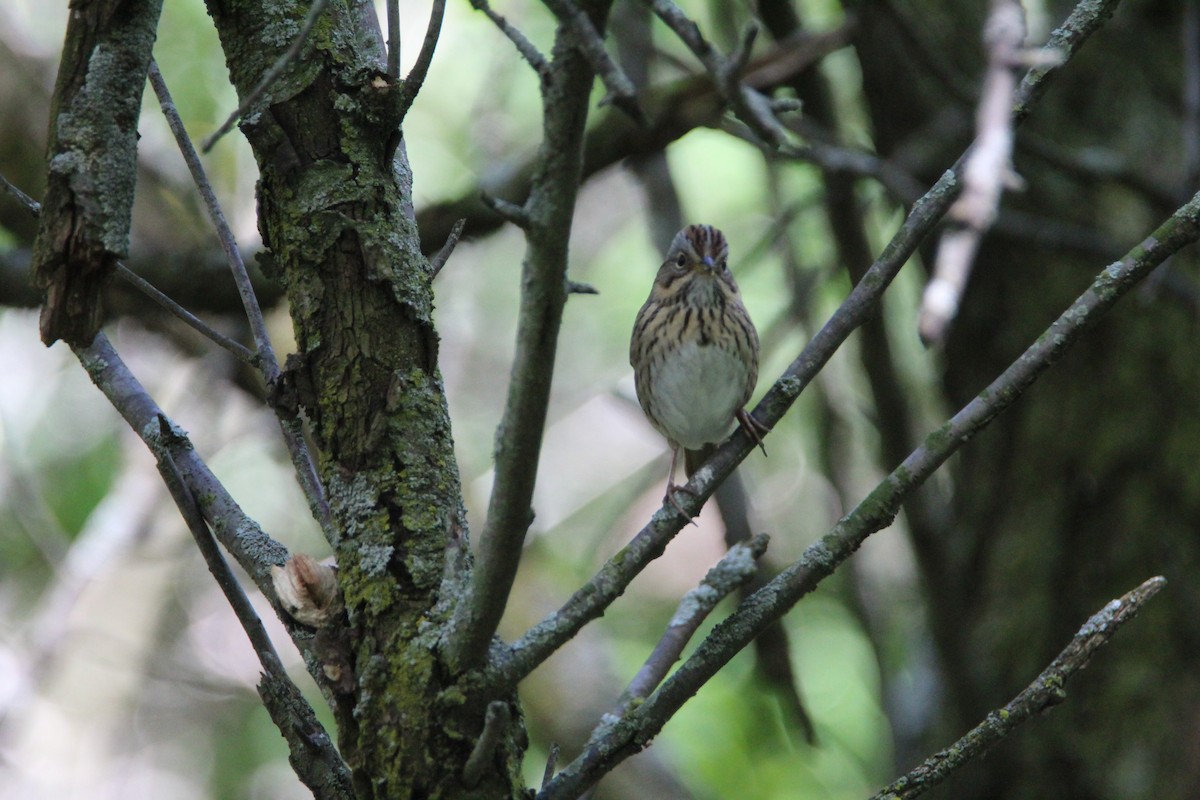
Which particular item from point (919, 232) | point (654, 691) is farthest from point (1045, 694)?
point (919, 232)

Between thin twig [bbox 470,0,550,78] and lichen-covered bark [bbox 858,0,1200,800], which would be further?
lichen-covered bark [bbox 858,0,1200,800]

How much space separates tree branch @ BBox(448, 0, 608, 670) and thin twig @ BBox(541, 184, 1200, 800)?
14.6 inches

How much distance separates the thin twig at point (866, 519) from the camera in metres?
1.97

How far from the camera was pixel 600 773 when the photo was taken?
78.5 inches

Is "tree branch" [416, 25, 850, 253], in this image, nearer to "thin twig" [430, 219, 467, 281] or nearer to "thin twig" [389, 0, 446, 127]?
"thin twig" [430, 219, 467, 281]

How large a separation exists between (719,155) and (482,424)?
288cm

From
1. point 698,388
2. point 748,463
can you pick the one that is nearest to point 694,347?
point 698,388

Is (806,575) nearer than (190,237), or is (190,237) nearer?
(806,575)

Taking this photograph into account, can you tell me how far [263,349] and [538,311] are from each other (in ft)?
3.08

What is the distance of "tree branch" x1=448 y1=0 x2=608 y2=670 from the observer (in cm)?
151

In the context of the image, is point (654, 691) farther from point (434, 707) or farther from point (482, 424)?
point (482, 424)

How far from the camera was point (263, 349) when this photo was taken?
91.7 inches

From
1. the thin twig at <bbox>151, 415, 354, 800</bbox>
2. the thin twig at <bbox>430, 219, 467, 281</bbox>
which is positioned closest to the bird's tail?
the thin twig at <bbox>430, 219, 467, 281</bbox>

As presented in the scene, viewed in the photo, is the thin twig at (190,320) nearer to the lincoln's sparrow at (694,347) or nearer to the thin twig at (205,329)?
the thin twig at (205,329)
